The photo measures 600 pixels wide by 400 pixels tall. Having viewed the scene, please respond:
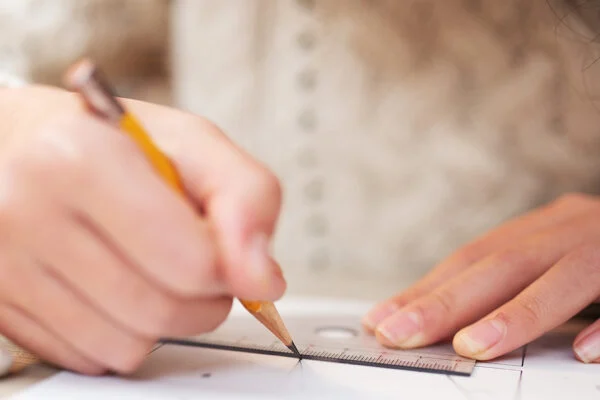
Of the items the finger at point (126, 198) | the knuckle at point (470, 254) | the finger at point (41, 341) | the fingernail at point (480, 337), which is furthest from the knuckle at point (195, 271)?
the knuckle at point (470, 254)

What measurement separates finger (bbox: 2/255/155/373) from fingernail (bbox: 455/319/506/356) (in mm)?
240

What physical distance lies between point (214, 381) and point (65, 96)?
9.2 inches

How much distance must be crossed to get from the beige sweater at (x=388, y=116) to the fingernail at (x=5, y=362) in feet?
1.31

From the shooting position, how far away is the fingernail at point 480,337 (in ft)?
1.68

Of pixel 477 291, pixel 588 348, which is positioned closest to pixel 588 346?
pixel 588 348

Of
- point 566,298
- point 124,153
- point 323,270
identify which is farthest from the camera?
point 323,270

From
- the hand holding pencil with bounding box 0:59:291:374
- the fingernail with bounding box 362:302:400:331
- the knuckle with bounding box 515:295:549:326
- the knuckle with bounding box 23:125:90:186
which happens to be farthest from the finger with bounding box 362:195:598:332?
the knuckle with bounding box 23:125:90:186

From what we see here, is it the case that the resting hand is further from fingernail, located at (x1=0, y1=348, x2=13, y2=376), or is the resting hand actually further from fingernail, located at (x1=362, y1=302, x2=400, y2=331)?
fingernail, located at (x1=0, y1=348, x2=13, y2=376)

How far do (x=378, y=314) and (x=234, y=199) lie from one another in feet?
0.83

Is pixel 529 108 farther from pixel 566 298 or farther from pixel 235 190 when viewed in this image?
pixel 235 190

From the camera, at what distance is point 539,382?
0.47 meters

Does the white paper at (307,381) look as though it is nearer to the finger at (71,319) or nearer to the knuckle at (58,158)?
the finger at (71,319)

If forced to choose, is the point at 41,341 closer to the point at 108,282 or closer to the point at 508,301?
the point at 108,282

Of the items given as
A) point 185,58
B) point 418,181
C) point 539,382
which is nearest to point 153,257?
point 539,382
